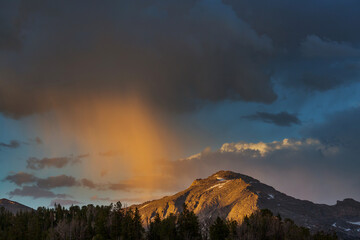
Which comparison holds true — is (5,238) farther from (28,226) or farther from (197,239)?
(197,239)

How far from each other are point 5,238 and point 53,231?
2622 cm

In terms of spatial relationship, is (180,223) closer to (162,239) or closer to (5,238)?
(162,239)

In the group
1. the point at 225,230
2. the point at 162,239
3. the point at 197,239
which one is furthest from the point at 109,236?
the point at 225,230

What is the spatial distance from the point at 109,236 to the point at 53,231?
27.6 m

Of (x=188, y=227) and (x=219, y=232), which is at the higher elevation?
(x=188, y=227)

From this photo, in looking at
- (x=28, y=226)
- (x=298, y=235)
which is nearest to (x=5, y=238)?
(x=28, y=226)

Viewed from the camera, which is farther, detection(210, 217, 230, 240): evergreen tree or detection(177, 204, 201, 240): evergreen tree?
detection(177, 204, 201, 240): evergreen tree

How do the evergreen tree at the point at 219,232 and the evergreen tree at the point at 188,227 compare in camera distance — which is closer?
the evergreen tree at the point at 219,232

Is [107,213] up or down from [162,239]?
up

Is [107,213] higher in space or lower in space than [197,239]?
higher

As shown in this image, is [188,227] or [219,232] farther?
[188,227]

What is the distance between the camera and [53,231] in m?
190

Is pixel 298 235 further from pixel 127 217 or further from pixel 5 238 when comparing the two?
pixel 5 238

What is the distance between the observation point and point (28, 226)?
655 feet
